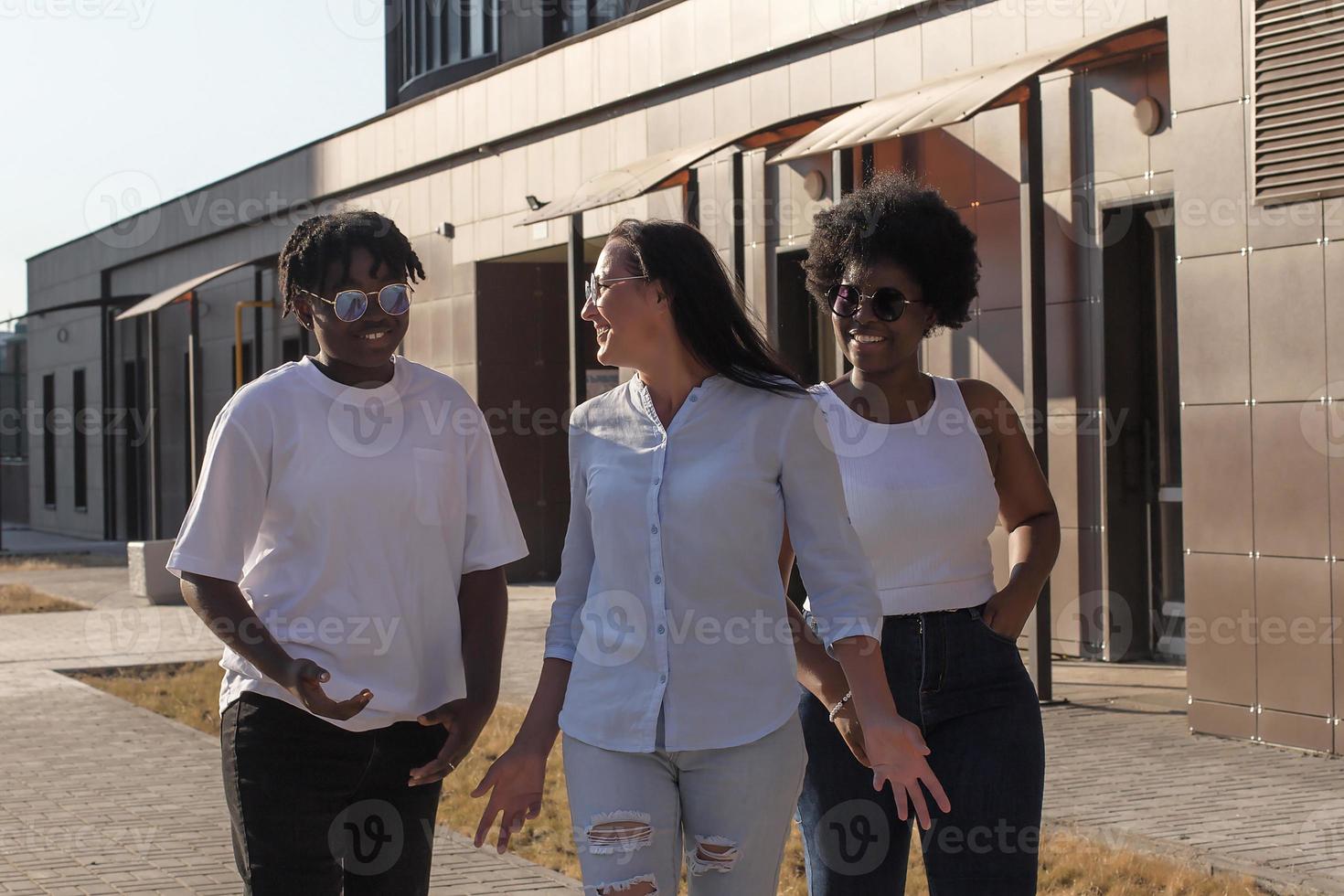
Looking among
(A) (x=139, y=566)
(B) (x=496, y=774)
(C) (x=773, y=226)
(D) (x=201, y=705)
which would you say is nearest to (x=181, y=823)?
(D) (x=201, y=705)

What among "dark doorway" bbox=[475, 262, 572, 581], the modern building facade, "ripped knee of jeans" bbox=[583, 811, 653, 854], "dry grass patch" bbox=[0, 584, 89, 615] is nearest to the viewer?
"ripped knee of jeans" bbox=[583, 811, 653, 854]

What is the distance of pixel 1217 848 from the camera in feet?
21.2

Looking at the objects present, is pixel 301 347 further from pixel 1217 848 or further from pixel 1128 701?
pixel 1217 848

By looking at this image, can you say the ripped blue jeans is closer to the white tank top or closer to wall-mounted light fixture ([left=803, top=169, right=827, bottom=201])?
the white tank top

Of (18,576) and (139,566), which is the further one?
(18,576)

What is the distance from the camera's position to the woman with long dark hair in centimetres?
304

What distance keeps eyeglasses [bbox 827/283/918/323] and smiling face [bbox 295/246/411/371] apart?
974mm

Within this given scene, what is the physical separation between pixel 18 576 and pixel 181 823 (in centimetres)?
1743

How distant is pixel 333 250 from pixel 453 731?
105cm

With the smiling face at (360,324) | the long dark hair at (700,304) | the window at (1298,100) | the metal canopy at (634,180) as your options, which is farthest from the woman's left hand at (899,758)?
the metal canopy at (634,180)

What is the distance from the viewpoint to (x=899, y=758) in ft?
10.0

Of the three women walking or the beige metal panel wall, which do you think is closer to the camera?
the three women walking

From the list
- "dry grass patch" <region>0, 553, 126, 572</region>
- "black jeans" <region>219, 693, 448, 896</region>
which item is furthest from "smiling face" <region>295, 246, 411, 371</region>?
"dry grass patch" <region>0, 553, 126, 572</region>

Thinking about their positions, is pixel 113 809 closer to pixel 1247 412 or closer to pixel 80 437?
pixel 1247 412
